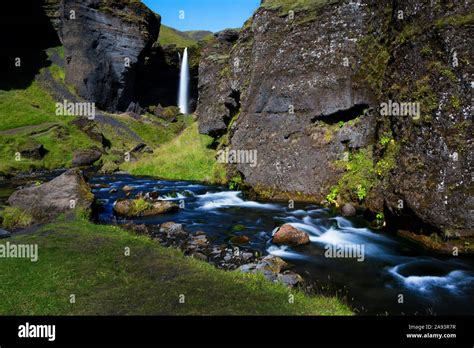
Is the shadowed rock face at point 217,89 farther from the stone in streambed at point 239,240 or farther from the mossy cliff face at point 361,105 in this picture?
the stone in streambed at point 239,240

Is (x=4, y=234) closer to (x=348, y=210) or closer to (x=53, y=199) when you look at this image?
(x=53, y=199)

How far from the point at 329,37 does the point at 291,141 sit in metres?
7.62

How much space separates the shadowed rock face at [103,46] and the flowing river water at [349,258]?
73426mm

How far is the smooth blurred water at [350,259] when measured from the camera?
11.8 metres

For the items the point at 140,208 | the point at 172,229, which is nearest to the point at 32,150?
the point at 140,208

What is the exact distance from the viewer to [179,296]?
946 centimetres

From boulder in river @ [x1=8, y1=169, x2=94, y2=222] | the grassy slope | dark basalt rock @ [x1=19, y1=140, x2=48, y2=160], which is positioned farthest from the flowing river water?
dark basalt rock @ [x1=19, y1=140, x2=48, y2=160]

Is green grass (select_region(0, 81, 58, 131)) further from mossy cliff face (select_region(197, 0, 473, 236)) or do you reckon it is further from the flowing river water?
the flowing river water

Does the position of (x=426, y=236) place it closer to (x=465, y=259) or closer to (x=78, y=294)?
(x=465, y=259)

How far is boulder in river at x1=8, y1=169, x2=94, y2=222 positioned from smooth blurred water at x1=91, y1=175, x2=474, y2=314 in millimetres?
2030

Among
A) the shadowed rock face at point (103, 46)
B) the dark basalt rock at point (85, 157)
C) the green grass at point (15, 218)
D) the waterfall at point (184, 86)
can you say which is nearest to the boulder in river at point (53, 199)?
the green grass at point (15, 218)

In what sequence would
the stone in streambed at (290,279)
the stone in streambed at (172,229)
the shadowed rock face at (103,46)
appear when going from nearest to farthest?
1. the stone in streambed at (290,279)
2. the stone in streambed at (172,229)
3. the shadowed rock face at (103,46)

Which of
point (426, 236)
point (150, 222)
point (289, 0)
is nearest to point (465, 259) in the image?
point (426, 236)

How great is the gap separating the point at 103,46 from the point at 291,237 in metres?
90.0
